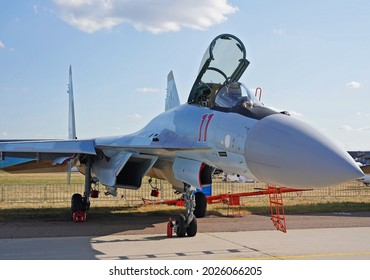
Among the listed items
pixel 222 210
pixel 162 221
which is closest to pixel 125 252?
pixel 162 221

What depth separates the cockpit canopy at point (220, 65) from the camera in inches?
340

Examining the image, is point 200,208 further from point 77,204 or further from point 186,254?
point 186,254

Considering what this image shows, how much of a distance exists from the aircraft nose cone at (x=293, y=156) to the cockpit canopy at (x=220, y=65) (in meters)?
2.43

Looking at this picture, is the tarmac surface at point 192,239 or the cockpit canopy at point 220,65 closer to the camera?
the tarmac surface at point 192,239

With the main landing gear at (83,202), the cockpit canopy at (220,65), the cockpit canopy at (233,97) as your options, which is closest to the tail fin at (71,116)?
the main landing gear at (83,202)

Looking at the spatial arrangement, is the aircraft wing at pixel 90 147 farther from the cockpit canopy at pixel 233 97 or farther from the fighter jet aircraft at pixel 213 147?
the cockpit canopy at pixel 233 97

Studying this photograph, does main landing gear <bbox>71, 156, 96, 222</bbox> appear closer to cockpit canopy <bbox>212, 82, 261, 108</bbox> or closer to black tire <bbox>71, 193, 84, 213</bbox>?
black tire <bbox>71, 193, 84, 213</bbox>

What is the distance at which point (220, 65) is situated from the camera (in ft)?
28.8

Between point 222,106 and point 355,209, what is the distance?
8.87 meters

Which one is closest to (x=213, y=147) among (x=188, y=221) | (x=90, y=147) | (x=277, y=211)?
(x=277, y=211)

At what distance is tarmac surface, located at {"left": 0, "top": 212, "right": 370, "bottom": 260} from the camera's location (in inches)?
285

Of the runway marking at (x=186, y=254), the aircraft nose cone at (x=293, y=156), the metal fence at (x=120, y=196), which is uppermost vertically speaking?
the aircraft nose cone at (x=293, y=156)

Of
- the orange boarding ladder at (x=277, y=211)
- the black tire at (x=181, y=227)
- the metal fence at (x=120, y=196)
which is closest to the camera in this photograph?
the orange boarding ladder at (x=277, y=211)

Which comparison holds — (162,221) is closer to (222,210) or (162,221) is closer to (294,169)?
(222,210)
